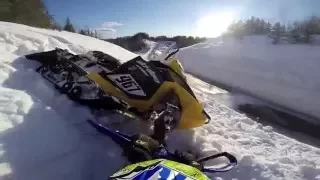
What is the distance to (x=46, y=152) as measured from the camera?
134 inches

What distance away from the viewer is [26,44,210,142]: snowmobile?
4477 millimetres

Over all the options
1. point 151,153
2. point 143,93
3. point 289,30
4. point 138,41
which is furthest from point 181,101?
point 138,41

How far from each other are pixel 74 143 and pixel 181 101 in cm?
149

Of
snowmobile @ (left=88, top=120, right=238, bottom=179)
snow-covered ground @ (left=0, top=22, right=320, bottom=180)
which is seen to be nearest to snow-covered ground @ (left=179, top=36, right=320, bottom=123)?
snow-covered ground @ (left=0, top=22, right=320, bottom=180)

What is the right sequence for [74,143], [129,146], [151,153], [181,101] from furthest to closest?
1. [181,101]
2. [74,143]
3. [129,146]
4. [151,153]

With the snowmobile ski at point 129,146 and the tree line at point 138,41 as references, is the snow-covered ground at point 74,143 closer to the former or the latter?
the snowmobile ski at point 129,146

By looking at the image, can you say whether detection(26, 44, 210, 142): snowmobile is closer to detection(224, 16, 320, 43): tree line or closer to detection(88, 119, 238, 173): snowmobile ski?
detection(88, 119, 238, 173): snowmobile ski

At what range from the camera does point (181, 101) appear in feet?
14.8

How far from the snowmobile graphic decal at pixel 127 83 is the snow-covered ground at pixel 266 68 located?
9513 mm

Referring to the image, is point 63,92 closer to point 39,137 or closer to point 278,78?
point 39,137

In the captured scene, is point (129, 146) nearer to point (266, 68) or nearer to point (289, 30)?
point (266, 68)

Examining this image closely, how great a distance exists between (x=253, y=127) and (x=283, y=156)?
1.43 m

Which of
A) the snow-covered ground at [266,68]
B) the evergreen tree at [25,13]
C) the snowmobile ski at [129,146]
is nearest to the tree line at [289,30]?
the snow-covered ground at [266,68]

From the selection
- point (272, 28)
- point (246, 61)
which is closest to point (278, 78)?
point (246, 61)
